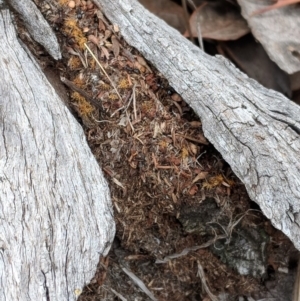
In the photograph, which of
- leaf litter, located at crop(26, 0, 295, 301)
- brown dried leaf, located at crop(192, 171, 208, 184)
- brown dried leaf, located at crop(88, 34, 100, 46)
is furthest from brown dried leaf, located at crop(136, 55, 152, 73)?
brown dried leaf, located at crop(192, 171, 208, 184)

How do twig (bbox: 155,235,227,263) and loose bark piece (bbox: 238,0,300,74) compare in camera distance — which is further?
loose bark piece (bbox: 238,0,300,74)

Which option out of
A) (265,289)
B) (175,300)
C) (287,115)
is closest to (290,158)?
(287,115)

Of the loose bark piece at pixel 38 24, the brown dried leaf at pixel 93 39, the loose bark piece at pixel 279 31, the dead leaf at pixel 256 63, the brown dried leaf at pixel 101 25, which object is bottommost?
the dead leaf at pixel 256 63

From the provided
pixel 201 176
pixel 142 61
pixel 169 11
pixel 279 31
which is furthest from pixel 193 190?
pixel 169 11

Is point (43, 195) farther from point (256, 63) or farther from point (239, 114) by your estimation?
point (256, 63)

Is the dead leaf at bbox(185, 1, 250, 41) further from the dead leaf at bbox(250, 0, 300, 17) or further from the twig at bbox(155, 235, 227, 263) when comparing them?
the twig at bbox(155, 235, 227, 263)

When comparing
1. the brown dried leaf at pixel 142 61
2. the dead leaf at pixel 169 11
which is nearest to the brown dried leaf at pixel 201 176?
the brown dried leaf at pixel 142 61

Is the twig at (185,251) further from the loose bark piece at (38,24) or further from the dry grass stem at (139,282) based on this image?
the loose bark piece at (38,24)
